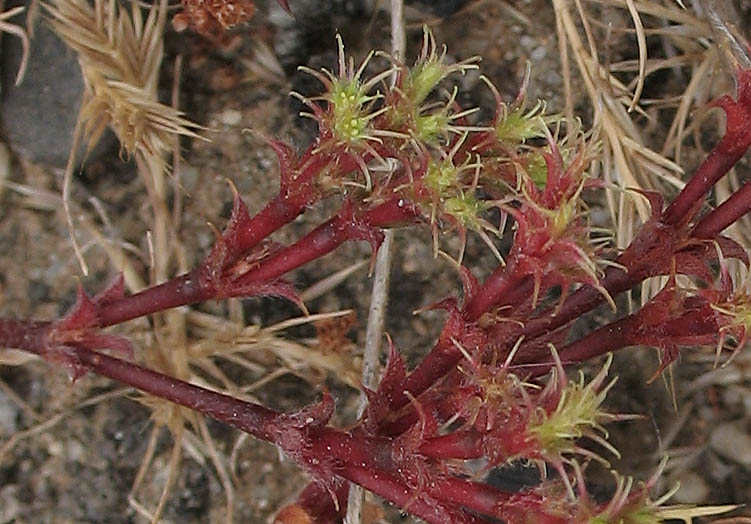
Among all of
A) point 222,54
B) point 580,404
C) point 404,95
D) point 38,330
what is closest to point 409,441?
point 580,404

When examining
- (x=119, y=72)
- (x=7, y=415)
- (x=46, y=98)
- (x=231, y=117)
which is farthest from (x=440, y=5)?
(x=7, y=415)

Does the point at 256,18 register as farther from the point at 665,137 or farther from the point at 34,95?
the point at 665,137

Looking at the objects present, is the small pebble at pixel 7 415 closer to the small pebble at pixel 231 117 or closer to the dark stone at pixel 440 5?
the small pebble at pixel 231 117

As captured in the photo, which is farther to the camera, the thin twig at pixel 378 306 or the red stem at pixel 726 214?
the thin twig at pixel 378 306

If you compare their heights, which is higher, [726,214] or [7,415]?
[726,214]

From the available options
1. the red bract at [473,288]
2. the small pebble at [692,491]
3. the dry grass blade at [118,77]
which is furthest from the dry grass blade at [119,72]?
the small pebble at [692,491]

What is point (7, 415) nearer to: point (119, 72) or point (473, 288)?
point (119, 72)

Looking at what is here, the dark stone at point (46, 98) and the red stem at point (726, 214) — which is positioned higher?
the red stem at point (726, 214)
